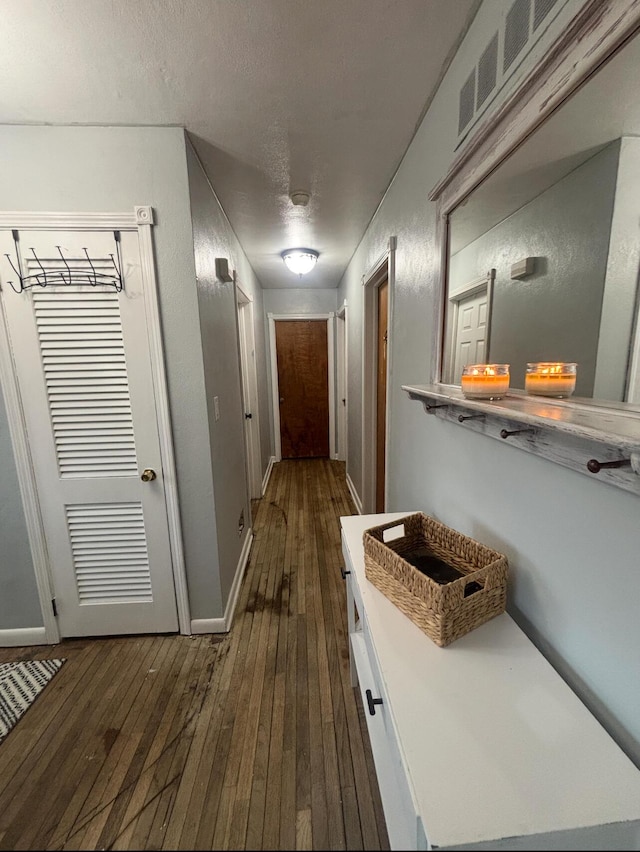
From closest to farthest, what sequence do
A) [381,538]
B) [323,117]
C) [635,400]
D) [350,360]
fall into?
[635,400] → [381,538] → [323,117] → [350,360]

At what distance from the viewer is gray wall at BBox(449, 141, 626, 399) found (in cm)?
67

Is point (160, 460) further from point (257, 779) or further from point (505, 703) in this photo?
point (505, 703)

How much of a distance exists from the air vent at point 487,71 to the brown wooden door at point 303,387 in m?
3.60

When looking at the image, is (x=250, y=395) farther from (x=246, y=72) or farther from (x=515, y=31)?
(x=515, y=31)

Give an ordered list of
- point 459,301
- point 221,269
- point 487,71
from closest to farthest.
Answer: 1. point 487,71
2. point 459,301
3. point 221,269

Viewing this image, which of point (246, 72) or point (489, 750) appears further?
point (246, 72)

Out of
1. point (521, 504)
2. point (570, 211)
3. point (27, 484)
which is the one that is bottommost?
point (27, 484)

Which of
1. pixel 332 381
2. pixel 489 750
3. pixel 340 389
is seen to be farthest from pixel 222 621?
pixel 332 381

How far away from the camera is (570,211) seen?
28.4 inches

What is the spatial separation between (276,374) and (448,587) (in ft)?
13.4

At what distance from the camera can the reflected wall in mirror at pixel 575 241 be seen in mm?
616

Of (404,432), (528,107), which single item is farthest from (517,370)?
(404,432)

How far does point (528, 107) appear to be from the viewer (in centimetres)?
79

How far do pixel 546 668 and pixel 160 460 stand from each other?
5.16 ft
